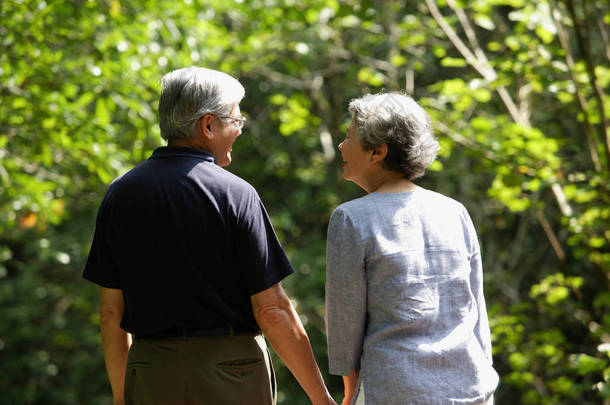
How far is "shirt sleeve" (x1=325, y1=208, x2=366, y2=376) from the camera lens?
2033 mm

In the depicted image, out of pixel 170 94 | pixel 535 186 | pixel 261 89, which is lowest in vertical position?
pixel 261 89

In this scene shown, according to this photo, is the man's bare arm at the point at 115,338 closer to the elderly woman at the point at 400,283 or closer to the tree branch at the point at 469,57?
the elderly woman at the point at 400,283

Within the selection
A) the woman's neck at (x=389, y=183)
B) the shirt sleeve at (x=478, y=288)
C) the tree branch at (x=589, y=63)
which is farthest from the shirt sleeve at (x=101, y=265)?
the tree branch at (x=589, y=63)

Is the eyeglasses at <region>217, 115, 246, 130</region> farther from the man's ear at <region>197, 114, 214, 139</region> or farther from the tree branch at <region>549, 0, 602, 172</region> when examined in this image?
the tree branch at <region>549, 0, 602, 172</region>

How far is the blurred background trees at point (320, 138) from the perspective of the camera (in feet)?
14.4

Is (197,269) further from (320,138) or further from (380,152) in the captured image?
(320,138)

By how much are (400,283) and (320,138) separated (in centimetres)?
653

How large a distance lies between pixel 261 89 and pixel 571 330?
15.3 ft

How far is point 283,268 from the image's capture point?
2172 mm

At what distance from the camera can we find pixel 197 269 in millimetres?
2066

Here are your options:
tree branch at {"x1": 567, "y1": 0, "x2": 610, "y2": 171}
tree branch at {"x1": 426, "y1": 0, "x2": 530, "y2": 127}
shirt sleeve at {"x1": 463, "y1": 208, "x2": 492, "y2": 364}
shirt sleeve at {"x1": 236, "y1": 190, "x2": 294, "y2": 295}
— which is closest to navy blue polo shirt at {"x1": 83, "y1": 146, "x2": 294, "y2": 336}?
shirt sleeve at {"x1": 236, "y1": 190, "x2": 294, "y2": 295}

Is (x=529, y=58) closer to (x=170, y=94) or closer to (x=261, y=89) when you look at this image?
(x=170, y=94)

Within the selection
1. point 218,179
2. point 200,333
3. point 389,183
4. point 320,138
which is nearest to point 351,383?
point 200,333

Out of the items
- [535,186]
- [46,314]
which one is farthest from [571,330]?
[46,314]
